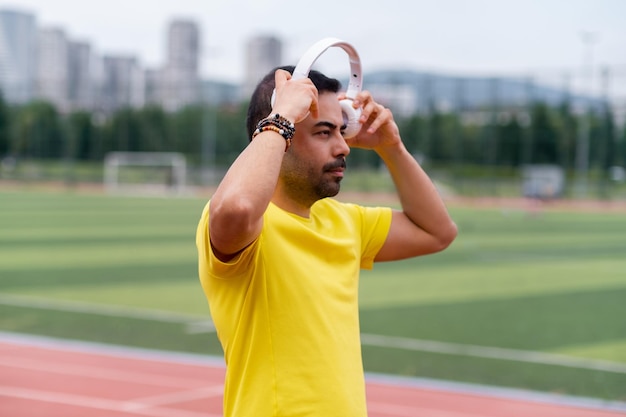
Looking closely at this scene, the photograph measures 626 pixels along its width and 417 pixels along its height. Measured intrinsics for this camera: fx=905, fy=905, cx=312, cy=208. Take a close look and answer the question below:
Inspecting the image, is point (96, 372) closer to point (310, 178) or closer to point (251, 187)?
point (310, 178)

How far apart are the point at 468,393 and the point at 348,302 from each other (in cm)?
508

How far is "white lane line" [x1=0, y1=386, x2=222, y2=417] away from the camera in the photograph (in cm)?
671

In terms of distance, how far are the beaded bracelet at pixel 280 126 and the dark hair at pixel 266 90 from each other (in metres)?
0.22

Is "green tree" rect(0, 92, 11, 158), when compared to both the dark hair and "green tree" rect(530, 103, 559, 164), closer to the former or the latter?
"green tree" rect(530, 103, 559, 164)

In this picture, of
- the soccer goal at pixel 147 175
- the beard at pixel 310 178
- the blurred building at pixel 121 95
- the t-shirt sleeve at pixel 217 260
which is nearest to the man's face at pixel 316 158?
the beard at pixel 310 178

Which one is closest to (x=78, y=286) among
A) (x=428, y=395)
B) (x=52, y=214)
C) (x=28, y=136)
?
(x=428, y=395)

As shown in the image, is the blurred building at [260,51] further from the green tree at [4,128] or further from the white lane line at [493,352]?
the white lane line at [493,352]

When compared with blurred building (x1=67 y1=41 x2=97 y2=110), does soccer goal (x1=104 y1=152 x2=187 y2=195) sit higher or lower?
lower

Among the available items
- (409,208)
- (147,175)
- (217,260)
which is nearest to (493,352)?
(409,208)

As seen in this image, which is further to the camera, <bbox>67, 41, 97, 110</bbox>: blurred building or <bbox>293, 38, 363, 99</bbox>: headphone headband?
<bbox>67, 41, 97, 110</bbox>: blurred building

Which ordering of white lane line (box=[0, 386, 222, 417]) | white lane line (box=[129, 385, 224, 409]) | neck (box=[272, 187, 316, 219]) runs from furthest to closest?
1. white lane line (box=[129, 385, 224, 409])
2. white lane line (box=[0, 386, 222, 417])
3. neck (box=[272, 187, 316, 219])

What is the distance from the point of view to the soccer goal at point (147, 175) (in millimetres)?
48312

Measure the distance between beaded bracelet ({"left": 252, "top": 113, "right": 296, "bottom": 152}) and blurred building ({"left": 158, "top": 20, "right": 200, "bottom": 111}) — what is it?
51.9m

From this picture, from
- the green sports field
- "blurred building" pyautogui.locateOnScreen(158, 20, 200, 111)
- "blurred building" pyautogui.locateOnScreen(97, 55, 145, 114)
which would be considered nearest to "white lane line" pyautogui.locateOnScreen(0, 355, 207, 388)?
the green sports field
